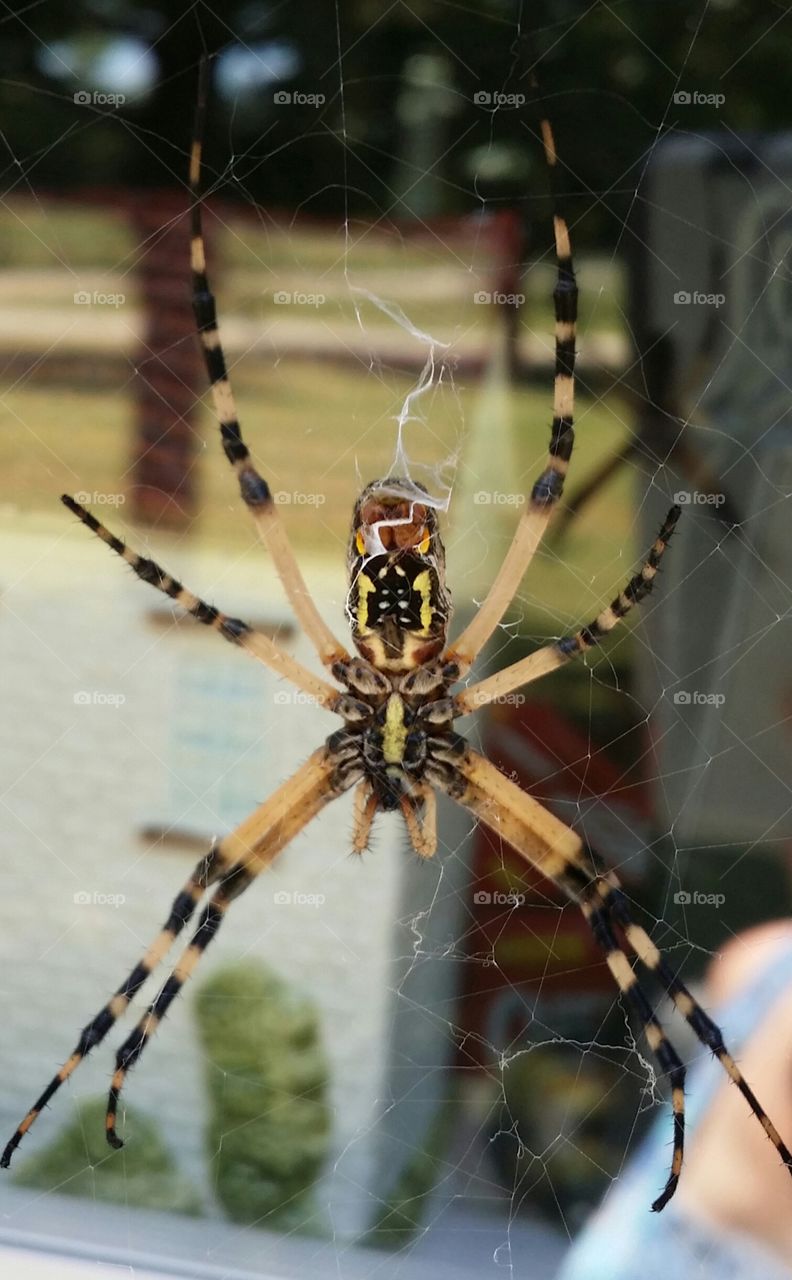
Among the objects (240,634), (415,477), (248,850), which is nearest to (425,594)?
(240,634)

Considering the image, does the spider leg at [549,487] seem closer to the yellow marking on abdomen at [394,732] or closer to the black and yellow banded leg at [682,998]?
the yellow marking on abdomen at [394,732]

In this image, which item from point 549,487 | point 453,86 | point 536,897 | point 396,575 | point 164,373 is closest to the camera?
point 396,575

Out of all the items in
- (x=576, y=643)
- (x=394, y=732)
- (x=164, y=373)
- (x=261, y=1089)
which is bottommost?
(x=261, y=1089)

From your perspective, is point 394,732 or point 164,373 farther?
point 164,373

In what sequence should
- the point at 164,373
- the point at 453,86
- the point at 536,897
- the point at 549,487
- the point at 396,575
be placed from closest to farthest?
1. the point at 396,575
2. the point at 549,487
3. the point at 536,897
4. the point at 453,86
5. the point at 164,373

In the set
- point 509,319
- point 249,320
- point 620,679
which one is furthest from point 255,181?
point 620,679

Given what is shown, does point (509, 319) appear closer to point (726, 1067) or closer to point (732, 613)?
point (732, 613)

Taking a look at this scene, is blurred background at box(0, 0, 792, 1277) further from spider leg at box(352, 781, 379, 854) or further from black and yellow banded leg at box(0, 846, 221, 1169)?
spider leg at box(352, 781, 379, 854)

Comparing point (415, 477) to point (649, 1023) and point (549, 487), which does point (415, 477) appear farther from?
point (649, 1023)
